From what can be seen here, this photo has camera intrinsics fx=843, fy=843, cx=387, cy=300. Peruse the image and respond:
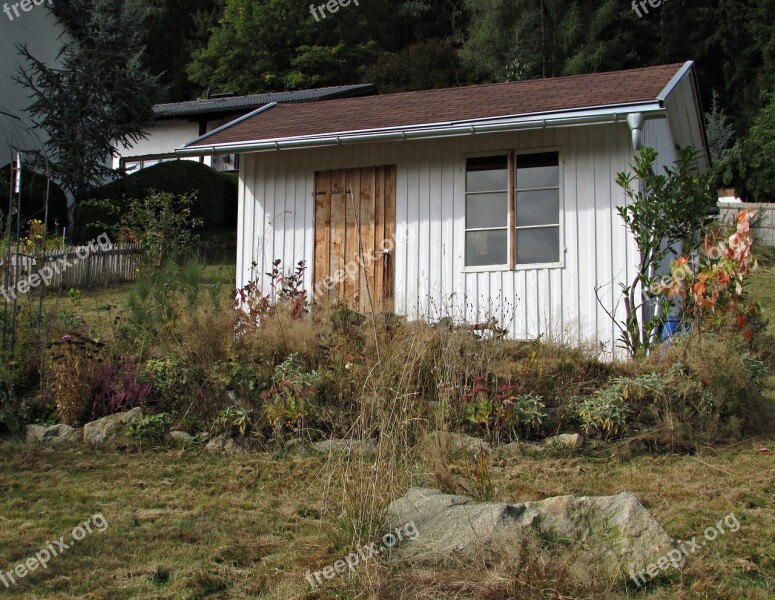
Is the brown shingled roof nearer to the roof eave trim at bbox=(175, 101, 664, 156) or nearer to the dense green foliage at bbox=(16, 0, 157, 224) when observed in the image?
the roof eave trim at bbox=(175, 101, 664, 156)

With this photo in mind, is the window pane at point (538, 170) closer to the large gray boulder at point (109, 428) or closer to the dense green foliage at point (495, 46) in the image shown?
the large gray boulder at point (109, 428)

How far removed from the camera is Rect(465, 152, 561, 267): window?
9867mm

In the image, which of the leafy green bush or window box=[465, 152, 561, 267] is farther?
window box=[465, 152, 561, 267]

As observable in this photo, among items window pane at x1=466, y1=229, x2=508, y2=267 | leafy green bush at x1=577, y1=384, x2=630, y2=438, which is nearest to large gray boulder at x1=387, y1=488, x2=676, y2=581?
leafy green bush at x1=577, y1=384, x2=630, y2=438

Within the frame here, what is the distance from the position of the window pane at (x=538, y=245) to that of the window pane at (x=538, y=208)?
10 centimetres

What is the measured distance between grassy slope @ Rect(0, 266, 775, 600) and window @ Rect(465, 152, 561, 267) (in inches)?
146

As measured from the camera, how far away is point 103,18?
20188 mm

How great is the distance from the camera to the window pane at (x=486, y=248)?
1003cm

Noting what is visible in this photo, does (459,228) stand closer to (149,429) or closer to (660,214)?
(660,214)

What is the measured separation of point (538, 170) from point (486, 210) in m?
0.77

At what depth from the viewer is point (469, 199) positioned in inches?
405

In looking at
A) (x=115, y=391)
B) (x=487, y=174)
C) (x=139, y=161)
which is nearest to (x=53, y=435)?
(x=115, y=391)

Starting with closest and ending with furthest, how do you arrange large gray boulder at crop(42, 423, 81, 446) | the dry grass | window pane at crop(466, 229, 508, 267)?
the dry grass → large gray boulder at crop(42, 423, 81, 446) → window pane at crop(466, 229, 508, 267)

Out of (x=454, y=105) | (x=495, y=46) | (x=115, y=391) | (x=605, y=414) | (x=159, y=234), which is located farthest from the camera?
(x=495, y=46)
